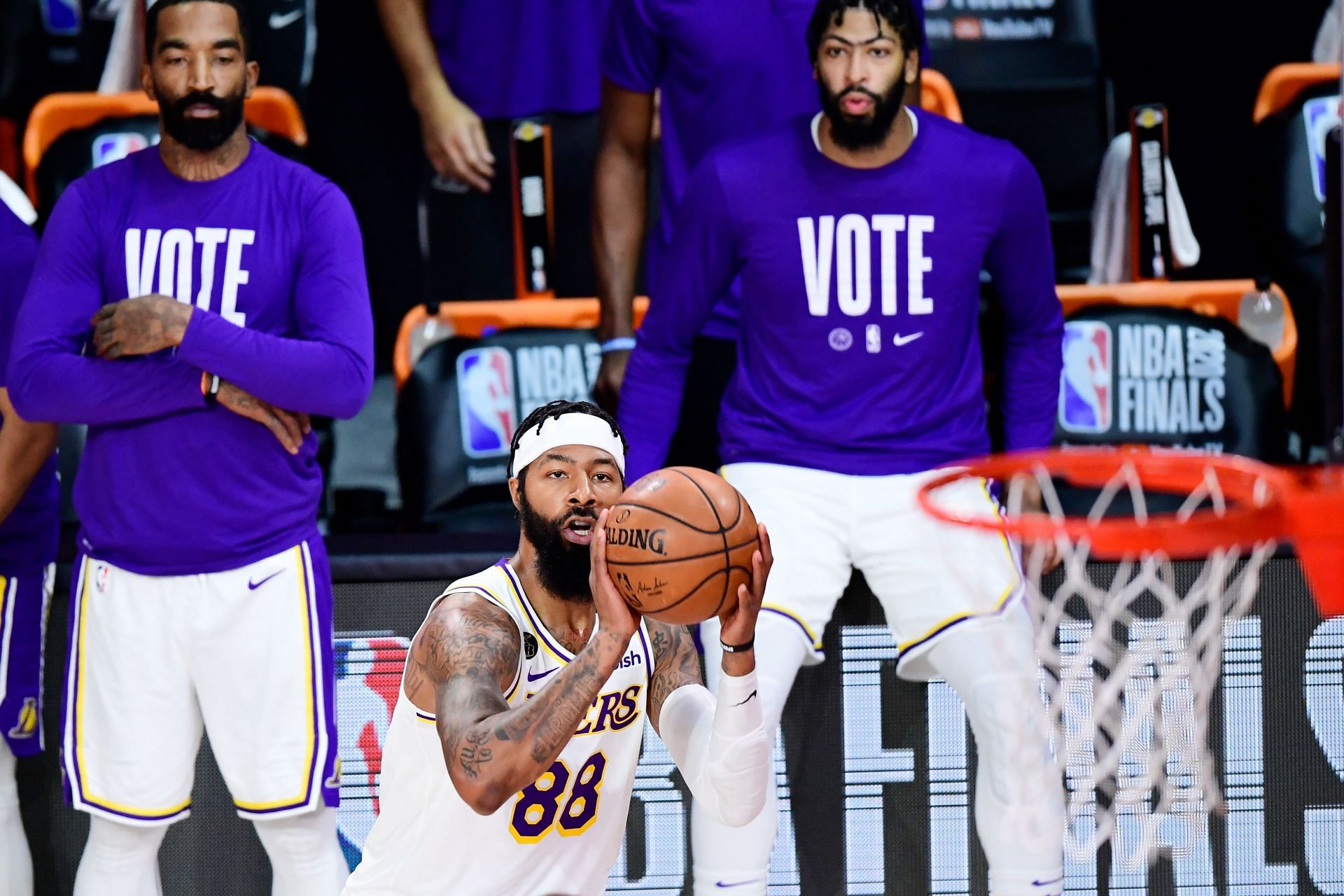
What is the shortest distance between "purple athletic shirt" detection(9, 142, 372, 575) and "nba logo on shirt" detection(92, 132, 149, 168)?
1.36 m

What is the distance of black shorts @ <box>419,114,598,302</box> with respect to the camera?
240 inches

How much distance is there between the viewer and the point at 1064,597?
448 centimetres

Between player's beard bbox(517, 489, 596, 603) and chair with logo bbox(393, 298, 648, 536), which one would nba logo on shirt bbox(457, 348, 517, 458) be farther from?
player's beard bbox(517, 489, 596, 603)

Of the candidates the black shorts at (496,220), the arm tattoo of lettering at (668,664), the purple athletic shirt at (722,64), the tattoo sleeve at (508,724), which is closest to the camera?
the tattoo sleeve at (508,724)

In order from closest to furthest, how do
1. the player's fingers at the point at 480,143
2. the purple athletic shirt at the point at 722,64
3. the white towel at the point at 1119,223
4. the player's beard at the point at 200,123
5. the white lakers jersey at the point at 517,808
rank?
1. the white lakers jersey at the point at 517,808
2. the player's beard at the point at 200,123
3. the purple athletic shirt at the point at 722,64
4. the white towel at the point at 1119,223
5. the player's fingers at the point at 480,143

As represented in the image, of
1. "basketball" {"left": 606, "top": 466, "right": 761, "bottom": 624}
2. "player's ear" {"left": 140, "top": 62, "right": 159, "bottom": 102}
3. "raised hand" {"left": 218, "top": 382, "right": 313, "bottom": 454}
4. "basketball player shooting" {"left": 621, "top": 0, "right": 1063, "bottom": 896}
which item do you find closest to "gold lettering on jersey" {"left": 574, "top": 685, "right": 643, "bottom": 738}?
"basketball" {"left": 606, "top": 466, "right": 761, "bottom": 624}

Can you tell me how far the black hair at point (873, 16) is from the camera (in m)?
4.52

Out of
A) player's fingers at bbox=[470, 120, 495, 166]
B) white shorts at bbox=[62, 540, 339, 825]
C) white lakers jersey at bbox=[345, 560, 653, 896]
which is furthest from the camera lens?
player's fingers at bbox=[470, 120, 495, 166]

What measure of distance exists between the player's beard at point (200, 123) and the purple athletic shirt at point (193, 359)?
86 millimetres

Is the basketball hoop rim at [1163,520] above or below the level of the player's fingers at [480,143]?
below

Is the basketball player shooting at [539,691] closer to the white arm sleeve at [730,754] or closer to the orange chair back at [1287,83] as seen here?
the white arm sleeve at [730,754]

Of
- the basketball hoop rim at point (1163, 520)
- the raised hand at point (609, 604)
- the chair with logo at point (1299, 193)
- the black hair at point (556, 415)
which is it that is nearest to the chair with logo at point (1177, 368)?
the chair with logo at point (1299, 193)

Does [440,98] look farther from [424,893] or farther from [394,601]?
[424,893]

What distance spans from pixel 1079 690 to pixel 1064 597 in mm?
370
